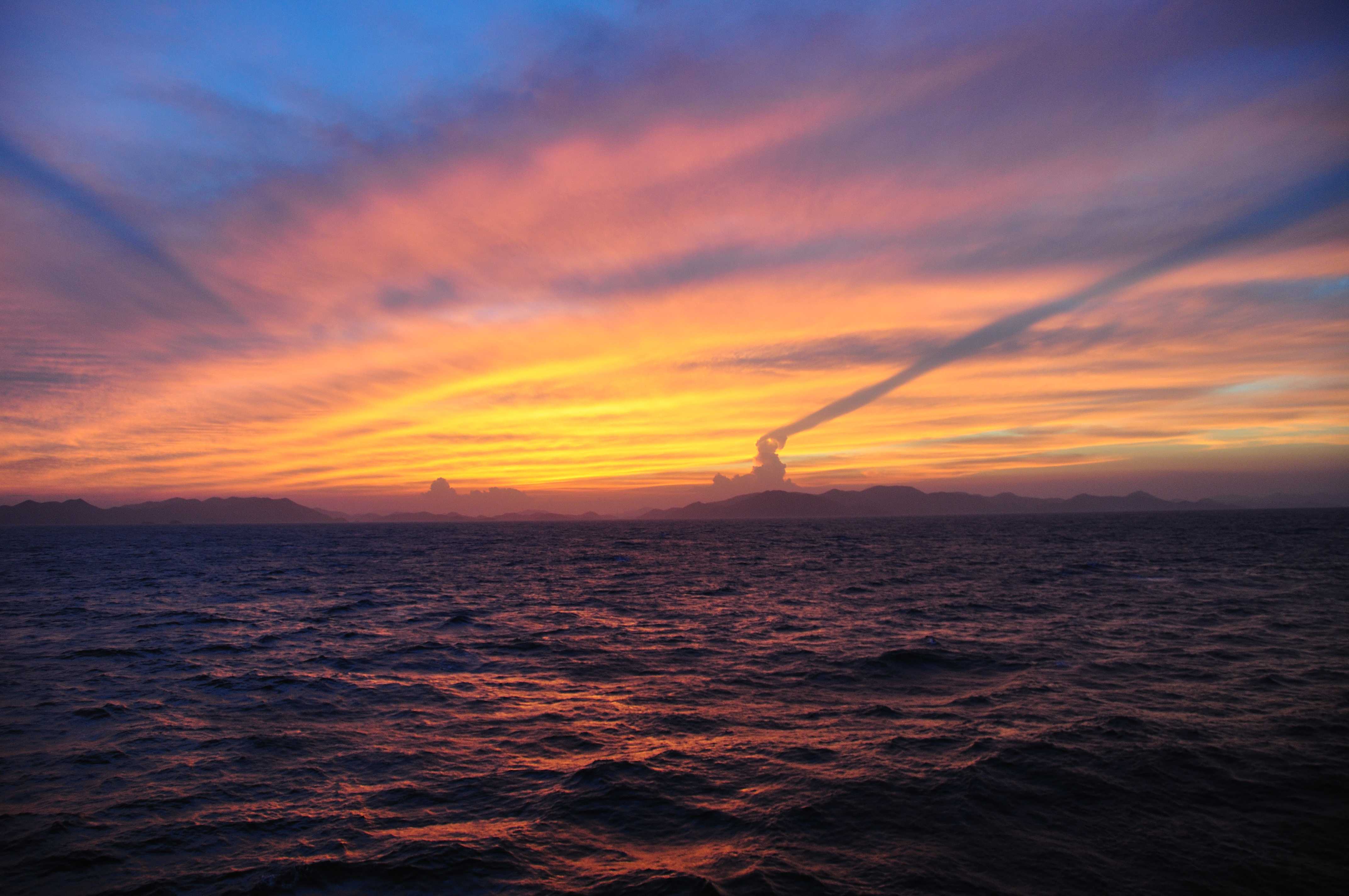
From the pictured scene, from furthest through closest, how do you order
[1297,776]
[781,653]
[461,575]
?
[461,575] → [781,653] → [1297,776]

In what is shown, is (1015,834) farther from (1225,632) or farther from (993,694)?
(1225,632)

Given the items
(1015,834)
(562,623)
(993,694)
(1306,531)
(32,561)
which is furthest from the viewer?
(1306,531)

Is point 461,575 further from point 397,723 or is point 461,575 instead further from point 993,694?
point 993,694

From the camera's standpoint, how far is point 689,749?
15.1 meters

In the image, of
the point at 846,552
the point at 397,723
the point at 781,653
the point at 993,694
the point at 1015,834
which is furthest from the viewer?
the point at 846,552

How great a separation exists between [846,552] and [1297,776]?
75.5m

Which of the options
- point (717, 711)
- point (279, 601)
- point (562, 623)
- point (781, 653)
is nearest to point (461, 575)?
point (279, 601)

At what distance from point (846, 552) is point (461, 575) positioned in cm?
5004

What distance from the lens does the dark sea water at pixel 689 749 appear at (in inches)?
402

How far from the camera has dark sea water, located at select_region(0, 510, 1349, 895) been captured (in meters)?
10.2

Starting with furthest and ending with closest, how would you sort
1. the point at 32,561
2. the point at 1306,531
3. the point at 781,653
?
the point at 1306,531 < the point at 32,561 < the point at 781,653

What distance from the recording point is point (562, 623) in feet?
109

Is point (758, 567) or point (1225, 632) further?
point (758, 567)

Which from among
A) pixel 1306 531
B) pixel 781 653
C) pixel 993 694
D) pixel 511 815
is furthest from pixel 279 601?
pixel 1306 531
